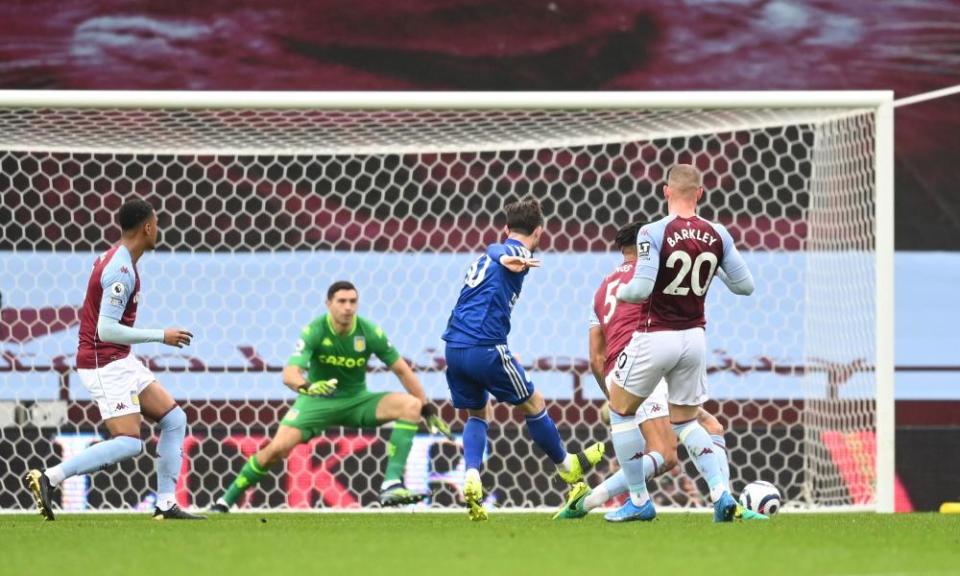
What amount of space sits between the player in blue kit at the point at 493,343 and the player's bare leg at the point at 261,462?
141 centimetres

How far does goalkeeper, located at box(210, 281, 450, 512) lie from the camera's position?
8.47 m

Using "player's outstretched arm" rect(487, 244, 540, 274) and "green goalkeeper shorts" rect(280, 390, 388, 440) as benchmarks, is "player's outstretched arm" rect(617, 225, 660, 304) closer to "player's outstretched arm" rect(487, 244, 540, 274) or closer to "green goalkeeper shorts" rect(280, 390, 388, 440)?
"player's outstretched arm" rect(487, 244, 540, 274)

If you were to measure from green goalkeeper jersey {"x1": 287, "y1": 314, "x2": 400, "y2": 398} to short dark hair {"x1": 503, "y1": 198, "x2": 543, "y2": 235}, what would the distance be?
5.65 ft

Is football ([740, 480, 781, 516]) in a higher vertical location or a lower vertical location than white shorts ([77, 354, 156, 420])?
lower

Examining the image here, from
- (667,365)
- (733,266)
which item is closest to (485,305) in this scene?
(667,365)

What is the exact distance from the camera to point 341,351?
28.6ft

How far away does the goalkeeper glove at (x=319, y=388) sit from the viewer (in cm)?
832

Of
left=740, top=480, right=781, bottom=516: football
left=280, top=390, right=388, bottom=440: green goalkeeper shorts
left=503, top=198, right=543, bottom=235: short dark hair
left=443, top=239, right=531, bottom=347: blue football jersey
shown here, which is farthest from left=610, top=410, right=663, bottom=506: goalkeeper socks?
left=280, top=390, right=388, bottom=440: green goalkeeper shorts

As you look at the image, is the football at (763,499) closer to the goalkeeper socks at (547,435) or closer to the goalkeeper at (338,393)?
the goalkeeper socks at (547,435)

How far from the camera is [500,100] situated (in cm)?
873

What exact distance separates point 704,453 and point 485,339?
1.23 m

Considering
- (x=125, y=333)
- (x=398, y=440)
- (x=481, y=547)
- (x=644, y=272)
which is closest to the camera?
(x=481, y=547)

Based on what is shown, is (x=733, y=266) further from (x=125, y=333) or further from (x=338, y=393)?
(x=338, y=393)

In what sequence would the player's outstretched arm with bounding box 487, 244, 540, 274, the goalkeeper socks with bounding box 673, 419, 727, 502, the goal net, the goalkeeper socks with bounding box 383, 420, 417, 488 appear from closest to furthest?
the goalkeeper socks with bounding box 673, 419, 727, 502 → the player's outstretched arm with bounding box 487, 244, 540, 274 → the goalkeeper socks with bounding box 383, 420, 417, 488 → the goal net
